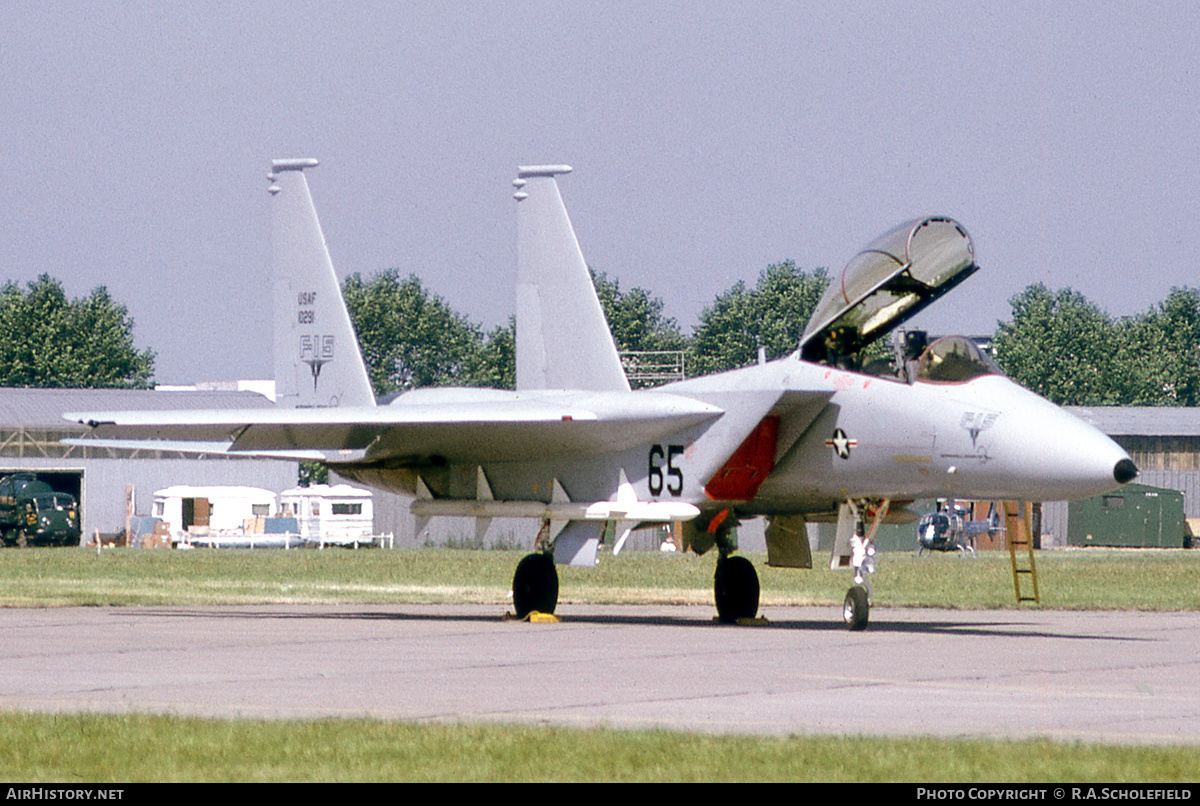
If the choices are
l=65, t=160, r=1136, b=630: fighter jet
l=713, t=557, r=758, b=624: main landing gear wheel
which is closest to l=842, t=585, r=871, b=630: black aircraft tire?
l=65, t=160, r=1136, b=630: fighter jet

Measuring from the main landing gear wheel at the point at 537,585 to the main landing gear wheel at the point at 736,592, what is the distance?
1.81 m

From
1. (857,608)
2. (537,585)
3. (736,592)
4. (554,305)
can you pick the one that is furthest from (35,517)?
(857,608)

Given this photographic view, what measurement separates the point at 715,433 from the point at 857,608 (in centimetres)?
219

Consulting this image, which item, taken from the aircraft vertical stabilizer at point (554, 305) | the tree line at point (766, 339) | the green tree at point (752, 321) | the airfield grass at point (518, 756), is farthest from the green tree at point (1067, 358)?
the airfield grass at point (518, 756)

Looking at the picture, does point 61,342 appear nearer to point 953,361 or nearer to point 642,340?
point 642,340

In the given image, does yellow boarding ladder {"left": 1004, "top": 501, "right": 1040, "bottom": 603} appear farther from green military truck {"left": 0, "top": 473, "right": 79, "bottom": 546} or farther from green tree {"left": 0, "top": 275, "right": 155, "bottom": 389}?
green tree {"left": 0, "top": 275, "right": 155, "bottom": 389}

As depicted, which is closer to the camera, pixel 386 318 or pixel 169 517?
pixel 169 517

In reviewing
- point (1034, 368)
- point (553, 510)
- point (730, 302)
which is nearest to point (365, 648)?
point (553, 510)

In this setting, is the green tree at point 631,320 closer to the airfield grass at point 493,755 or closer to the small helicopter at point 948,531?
the small helicopter at point 948,531

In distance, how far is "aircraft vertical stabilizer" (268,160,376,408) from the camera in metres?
21.1

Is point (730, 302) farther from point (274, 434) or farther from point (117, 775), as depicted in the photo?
point (117, 775)

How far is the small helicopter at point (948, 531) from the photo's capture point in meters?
50.3

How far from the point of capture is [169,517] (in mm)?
60375

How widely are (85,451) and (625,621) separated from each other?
52294mm
